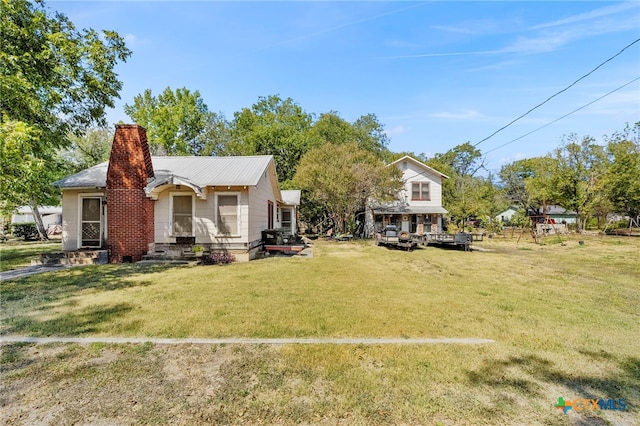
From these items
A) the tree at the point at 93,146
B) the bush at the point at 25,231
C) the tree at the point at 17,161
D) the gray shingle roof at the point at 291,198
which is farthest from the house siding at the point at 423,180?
the bush at the point at 25,231

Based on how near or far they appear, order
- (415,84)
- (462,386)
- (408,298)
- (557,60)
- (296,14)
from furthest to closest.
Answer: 1. (415,84)
2. (557,60)
3. (296,14)
4. (408,298)
5. (462,386)

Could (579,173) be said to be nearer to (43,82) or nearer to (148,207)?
(148,207)

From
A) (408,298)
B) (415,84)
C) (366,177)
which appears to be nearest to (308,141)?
(366,177)

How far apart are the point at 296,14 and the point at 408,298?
31.5 feet

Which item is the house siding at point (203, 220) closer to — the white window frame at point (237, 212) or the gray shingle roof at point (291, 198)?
the white window frame at point (237, 212)

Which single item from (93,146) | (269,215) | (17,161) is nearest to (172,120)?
(93,146)

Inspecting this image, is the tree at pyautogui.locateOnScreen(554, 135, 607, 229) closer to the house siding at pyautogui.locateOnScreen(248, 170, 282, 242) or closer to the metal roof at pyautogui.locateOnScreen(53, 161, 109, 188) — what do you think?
the house siding at pyautogui.locateOnScreen(248, 170, 282, 242)

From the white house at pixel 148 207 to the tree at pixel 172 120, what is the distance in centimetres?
2160

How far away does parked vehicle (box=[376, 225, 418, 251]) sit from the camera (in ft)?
57.5

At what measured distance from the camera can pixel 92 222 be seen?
40.7 ft

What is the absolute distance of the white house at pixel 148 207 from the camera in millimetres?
11461

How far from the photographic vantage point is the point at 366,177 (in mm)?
22500

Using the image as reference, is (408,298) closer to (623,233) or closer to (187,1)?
(187,1)

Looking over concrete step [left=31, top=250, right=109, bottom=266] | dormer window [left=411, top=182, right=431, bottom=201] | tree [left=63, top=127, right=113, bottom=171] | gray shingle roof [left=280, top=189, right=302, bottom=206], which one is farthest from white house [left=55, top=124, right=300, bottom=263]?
tree [left=63, top=127, right=113, bottom=171]
